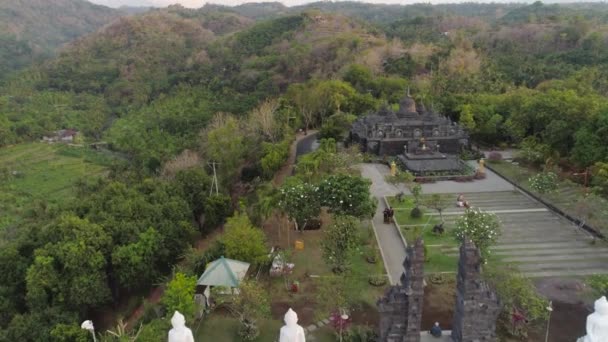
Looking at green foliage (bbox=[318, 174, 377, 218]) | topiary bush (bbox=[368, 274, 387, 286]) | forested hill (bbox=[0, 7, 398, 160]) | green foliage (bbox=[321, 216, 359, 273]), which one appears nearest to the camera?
green foliage (bbox=[321, 216, 359, 273])

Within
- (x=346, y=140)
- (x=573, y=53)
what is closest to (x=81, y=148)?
(x=346, y=140)

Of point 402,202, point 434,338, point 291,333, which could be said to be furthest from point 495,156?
point 291,333

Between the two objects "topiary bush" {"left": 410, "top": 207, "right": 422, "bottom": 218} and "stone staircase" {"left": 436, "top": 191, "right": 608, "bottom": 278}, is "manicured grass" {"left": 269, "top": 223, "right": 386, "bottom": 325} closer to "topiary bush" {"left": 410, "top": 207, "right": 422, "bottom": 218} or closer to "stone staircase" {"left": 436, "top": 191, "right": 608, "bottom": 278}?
"topiary bush" {"left": 410, "top": 207, "right": 422, "bottom": 218}

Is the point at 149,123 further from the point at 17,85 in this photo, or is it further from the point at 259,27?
the point at 259,27

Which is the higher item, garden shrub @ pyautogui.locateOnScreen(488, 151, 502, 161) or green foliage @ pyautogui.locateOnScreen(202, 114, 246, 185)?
green foliage @ pyautogui.locateOnScreen(202, 114, 246, 185)

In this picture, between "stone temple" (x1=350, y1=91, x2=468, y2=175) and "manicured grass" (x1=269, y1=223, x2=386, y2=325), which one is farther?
"stone temple" (x1=350, y1=91, x2=468, y2=175)

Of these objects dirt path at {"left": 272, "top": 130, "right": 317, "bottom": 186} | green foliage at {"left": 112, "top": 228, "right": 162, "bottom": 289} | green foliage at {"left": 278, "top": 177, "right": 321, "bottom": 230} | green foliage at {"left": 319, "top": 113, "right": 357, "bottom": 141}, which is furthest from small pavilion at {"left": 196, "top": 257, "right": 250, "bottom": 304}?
green foliage at {"left": 319, "top": 113, "right": 357, "bottom": 141}

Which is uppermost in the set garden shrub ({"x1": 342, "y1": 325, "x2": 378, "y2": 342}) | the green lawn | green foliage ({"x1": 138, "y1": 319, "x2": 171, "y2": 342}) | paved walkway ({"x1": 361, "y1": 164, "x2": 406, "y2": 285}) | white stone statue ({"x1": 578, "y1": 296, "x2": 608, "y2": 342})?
white stone statue ({"x1": 578, "y1": 296, "x2": 608, "y2": 342})

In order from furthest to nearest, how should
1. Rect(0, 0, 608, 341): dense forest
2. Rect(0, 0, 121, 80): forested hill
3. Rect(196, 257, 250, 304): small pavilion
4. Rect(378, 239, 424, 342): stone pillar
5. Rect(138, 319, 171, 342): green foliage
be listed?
Rect(0, 0, 121, 80): forested hill < Rect(0, 0, 608, 341): dense forest < Rect(196, 257, 250, 304): small pavilion < Rect(138, 319, 171, 342): green foliage < Rect(378, 239, 424, 342): stone pillar
